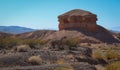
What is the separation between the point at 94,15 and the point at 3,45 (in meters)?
60.5

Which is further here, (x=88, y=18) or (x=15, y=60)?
(x=88, y=18)

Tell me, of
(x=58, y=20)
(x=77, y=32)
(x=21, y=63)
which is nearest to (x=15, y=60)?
(x=21, y=63)

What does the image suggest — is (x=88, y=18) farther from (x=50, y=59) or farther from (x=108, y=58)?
(x=50, y=59)

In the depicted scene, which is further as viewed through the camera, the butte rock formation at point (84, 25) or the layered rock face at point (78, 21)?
the layered rock face at point (78, 21)

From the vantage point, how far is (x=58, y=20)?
103375 mm

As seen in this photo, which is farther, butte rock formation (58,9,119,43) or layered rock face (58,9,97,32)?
layered rock face (58,9,97,32)

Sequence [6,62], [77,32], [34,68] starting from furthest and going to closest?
[77,32], [6,62], [34,68]

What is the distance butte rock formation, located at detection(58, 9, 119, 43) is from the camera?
314 ft

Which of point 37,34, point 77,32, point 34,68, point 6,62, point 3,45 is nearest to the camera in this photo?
point 34,68

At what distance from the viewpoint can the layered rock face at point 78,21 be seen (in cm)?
9688

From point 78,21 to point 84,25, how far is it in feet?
7.62

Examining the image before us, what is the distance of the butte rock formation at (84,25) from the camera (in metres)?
95.7

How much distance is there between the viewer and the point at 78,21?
9862 centimetres

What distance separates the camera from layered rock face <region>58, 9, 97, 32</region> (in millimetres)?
96875
